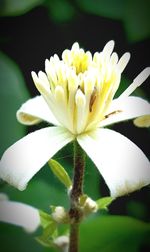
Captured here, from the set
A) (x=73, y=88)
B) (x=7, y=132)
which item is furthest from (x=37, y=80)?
(x=7, y=132)

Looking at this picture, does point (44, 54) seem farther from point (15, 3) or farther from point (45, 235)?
point (45, 235)

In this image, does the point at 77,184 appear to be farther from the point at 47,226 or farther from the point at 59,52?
the point at 59,52

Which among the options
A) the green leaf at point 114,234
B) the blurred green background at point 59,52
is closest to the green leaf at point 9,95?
the blurred green background at point 59,52

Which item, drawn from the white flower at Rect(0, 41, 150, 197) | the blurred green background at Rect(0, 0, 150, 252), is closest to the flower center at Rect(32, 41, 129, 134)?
the white flower at Rect(0, 41, 150, 197)

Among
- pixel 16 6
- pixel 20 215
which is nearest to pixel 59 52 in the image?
pixel 16 6


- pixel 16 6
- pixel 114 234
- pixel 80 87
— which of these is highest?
pixel 16 6
